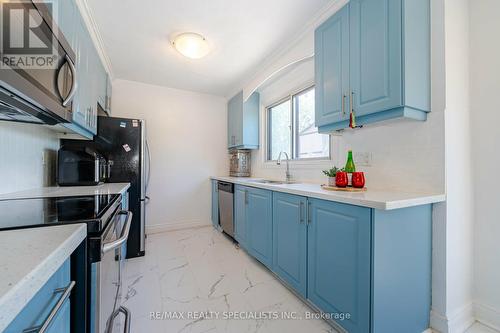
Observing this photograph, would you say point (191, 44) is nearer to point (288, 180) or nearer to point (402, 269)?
point (288, 180)

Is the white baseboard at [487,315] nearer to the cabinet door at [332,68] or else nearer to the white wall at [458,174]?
the white wall at [458,174]

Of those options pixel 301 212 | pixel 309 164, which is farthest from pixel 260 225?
pixel 309 164

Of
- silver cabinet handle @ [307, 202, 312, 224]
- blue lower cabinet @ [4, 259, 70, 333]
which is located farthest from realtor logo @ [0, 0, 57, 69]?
silver cabinet handle @ [307, 202, 312, 224]

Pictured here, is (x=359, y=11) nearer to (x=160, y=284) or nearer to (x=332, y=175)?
(x=332, y=175)

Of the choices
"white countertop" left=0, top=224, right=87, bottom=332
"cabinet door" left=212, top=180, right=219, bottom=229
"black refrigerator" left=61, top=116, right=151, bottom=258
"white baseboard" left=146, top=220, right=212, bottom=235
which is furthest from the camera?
"cabinet door" left=212, top=180, right=219, bottom=229

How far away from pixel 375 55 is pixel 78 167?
8.35ft

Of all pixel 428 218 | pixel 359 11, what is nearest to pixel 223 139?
pixel 359 11

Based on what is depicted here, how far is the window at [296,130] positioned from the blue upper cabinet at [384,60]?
2.48ft

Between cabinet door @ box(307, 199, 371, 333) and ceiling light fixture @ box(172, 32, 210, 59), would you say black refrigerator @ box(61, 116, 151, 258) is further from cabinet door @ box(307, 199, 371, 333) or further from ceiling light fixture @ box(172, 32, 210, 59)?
cabinet door @ box(307, 199, 371, 333)

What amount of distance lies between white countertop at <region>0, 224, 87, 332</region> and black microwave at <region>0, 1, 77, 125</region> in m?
0.47

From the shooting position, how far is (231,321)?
144cm

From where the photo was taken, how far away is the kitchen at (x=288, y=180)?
0.76 metres

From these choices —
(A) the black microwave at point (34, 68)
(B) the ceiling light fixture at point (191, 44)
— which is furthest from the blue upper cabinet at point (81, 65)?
(B) the ceiling light fixture at point (191, 44)

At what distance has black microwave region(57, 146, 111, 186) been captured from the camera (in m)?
1.85
